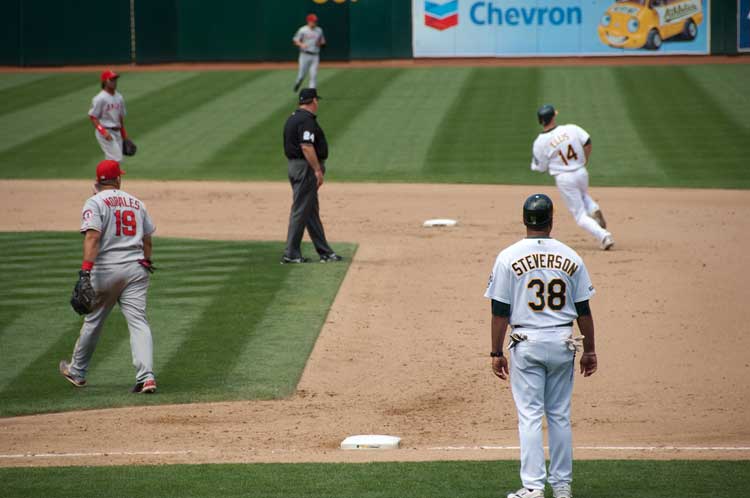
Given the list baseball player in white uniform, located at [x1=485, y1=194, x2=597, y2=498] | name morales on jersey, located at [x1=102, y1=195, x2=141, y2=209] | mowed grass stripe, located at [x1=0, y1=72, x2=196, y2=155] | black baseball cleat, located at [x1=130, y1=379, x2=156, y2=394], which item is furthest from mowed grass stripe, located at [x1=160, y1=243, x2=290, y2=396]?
mowed grass stripe, located at [x1=0, y1=72, x2=196, y2=155]

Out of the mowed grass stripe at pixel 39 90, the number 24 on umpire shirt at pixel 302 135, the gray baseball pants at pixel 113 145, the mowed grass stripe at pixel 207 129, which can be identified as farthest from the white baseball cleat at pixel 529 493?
the mowed grass stripe at pixel 39 90

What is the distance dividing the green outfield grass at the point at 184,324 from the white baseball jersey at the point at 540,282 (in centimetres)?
351

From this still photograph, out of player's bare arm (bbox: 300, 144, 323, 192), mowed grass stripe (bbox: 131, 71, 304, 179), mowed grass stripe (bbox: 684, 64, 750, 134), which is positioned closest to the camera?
player's bare arm (bbox: 300, 144, 323, 192)

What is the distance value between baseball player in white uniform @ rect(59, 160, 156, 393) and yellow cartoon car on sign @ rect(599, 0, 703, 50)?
79.0 feet

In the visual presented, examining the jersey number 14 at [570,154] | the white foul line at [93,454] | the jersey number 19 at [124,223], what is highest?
the jersey number 19 at [124,223]

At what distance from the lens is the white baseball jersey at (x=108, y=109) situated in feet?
52.4

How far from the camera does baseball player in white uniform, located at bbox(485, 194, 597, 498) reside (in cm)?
635

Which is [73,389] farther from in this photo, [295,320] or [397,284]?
[397,284]

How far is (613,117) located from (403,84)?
634 centimetres

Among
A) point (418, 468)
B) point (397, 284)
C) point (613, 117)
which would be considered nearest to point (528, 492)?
point (418, 468)

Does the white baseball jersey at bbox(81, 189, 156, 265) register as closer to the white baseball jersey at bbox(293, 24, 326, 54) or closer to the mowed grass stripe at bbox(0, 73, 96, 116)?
the white baseball jersey at bbox(293, 24, 326, 54)

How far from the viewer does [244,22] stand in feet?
107

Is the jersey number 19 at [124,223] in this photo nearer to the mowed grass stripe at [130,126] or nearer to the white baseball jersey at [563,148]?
the white baseball jersey at [563,148]

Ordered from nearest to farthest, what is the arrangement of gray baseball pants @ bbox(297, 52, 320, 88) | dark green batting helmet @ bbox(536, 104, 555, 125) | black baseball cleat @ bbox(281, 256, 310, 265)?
dark green batting helmet @ bbox(536, 104, 555, 125) → black baseball cleat @ bbox(281, 256, 310, 265) → gray baseball pants @ bbox(297, 52, 320, 88)
